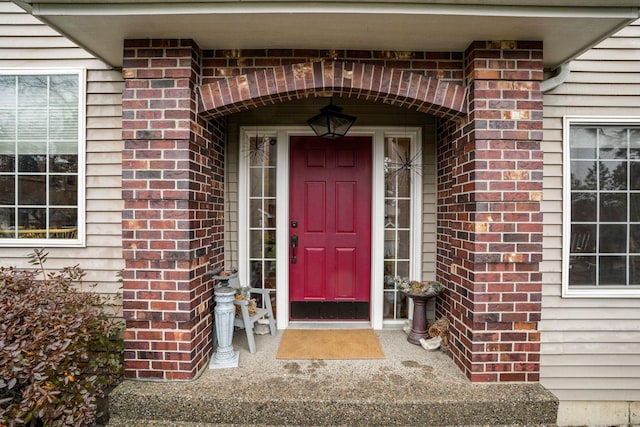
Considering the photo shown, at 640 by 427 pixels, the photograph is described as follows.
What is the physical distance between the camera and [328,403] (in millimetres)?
2105

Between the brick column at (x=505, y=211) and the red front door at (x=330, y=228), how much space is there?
3.69 feet

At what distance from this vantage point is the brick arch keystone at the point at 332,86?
2314 mm

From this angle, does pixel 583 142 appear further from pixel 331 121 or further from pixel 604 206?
pixel 331 121

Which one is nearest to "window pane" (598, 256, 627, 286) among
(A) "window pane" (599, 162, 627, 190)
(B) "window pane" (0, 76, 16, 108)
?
(A) "window pane" (599, 162, 627, 190)

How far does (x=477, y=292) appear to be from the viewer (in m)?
2.27

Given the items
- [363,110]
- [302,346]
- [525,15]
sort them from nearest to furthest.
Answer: [525,15], [302,346], [363,110]

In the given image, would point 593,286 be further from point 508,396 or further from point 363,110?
point 363,110

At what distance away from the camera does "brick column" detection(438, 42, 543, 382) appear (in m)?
2.26

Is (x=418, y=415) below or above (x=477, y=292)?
below

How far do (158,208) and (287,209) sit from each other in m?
1.20

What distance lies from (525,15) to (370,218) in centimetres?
191

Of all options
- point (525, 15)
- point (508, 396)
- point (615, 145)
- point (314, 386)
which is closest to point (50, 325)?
point (314, 386)

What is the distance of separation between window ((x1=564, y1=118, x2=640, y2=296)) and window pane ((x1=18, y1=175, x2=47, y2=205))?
182 inches

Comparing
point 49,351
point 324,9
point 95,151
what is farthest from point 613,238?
point 95,151
